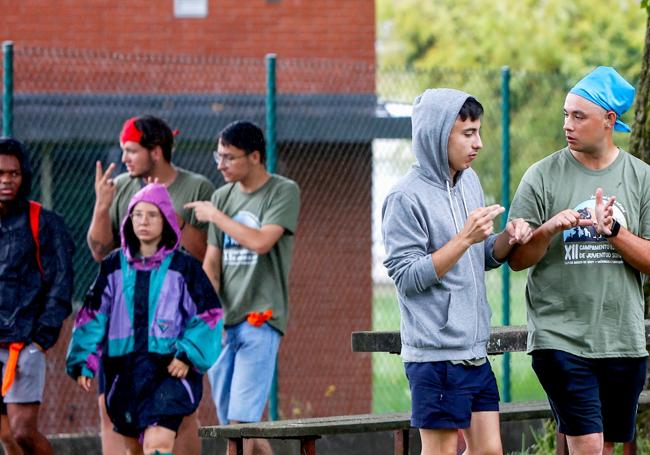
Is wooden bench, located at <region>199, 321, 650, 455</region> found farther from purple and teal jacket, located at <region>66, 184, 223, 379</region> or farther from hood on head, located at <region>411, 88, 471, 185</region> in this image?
hood on head, located at <region>411, 88, 471, 185</region>

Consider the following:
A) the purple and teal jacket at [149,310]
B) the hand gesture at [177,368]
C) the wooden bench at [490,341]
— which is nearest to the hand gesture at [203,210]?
the purple and teal jacket at [149,310]

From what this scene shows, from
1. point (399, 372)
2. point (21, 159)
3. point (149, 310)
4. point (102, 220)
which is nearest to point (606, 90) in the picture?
point (149, 310)

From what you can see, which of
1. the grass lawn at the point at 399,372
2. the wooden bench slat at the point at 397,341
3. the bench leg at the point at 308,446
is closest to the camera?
the wooden bench slat at the point at 397,341

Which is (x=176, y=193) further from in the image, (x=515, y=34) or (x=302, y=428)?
(x=515, y=34)

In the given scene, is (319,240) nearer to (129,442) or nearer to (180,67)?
(180,67)

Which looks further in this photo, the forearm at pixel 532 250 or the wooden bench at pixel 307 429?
the wooden bench at pixel 307 429

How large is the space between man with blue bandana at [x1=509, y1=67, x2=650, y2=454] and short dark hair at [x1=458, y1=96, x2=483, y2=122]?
40cm

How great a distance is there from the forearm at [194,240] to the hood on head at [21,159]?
3.04ft

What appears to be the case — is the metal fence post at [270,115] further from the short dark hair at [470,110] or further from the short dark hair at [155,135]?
the short dark hair at [470,110]

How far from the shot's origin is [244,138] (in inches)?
298

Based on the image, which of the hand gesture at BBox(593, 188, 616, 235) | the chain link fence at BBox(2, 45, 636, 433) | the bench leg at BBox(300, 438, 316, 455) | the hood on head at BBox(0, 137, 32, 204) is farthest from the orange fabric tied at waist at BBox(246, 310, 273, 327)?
the hand gesture at BBox(593, 188, 616, 235)

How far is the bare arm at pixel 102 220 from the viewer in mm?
7598

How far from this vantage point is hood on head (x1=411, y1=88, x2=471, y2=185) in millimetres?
5422

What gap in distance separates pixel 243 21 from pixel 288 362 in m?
3.04
